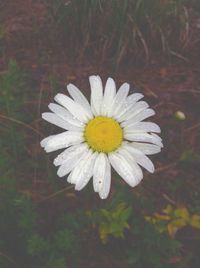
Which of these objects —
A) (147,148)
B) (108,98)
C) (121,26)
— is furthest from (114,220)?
(121,26)

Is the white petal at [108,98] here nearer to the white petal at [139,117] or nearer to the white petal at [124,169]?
the white petal at [139,117]

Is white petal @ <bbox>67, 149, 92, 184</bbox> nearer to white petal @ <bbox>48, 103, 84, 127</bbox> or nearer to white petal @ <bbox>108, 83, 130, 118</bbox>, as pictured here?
white petal @ <bbox>48, 103, 84, 127</bbox>

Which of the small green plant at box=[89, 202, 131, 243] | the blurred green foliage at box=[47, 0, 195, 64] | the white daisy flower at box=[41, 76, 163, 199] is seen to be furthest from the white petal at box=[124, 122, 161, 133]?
the blurred green foliage at box=[47, 0, 195, 64]

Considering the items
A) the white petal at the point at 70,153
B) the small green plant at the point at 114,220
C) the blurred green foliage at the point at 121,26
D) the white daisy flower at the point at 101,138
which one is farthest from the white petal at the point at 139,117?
the blurred green foliage at the point at 121,26

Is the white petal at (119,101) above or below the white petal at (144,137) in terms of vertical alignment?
above

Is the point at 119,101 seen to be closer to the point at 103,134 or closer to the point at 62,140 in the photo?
the point at 103,134

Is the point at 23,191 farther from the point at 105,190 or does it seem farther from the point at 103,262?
the point at 105,190
